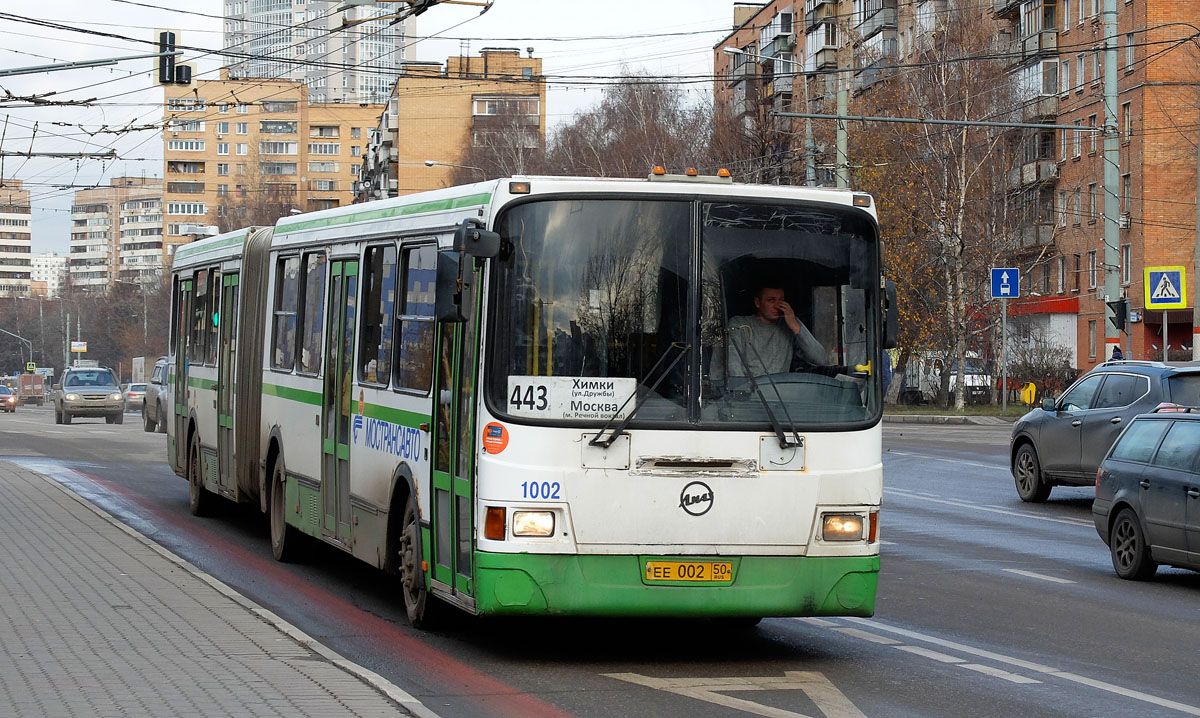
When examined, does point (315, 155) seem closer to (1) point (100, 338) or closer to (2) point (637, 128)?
(1) point (100, 338)

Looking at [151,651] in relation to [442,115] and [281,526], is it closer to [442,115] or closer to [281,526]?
[281,526]

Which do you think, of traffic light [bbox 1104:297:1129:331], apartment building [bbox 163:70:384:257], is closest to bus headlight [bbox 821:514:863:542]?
traffic light [bbox 1104:297:1129:331]

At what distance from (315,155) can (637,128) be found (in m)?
89.7

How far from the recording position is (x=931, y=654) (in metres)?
9.72

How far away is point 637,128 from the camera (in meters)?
80.3

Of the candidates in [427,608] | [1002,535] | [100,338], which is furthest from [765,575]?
[100,338]

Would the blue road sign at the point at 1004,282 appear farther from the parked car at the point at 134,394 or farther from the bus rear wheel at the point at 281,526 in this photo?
the parked car at the point at 134,394

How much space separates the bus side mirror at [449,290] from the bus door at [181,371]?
10531mm

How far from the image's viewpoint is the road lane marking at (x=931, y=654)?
9.49 m

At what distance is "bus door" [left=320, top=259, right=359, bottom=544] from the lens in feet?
39.9

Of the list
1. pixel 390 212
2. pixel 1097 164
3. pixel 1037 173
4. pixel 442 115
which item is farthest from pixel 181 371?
pixel 442 115

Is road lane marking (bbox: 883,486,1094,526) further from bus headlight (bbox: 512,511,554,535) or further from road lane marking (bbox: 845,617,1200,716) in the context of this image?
bus headlight (bbox: 512,511,554,535)

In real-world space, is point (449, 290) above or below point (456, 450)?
above

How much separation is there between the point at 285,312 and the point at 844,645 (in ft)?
20.6
